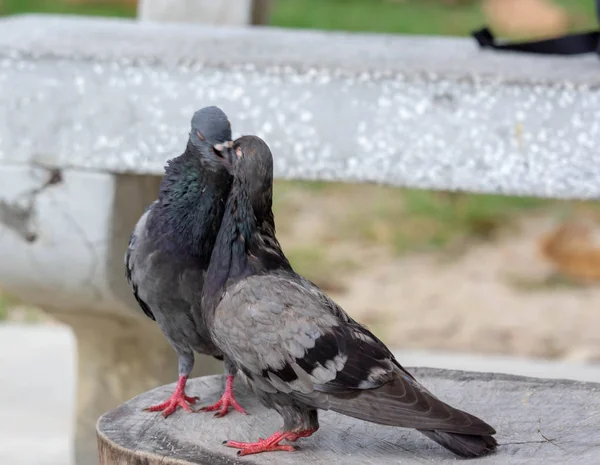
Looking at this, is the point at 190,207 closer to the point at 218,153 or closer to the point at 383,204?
the point at 218,153

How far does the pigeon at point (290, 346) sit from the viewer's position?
1.80 meters

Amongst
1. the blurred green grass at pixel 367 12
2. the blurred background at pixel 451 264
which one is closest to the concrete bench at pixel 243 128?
the blurred background at pixel 451 264

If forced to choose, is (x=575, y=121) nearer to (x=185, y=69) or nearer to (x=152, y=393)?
(x=185, y=69)

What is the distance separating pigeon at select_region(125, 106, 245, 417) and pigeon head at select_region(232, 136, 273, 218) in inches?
4.7

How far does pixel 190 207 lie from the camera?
2.03 metres

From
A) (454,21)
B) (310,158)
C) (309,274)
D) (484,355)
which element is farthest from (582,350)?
(454,21)

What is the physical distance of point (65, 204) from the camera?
289 centimetres

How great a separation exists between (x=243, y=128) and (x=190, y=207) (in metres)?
0.77

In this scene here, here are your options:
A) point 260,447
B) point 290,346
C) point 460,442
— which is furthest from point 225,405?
point 460,442

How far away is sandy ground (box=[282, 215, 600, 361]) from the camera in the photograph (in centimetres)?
502

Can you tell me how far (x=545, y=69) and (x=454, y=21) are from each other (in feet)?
20.4

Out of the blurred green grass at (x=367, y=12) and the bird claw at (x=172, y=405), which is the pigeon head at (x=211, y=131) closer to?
the bird claw at (x=172, y=405)

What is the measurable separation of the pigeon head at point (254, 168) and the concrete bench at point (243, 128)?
91 cm

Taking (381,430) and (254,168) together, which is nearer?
(254,168)
